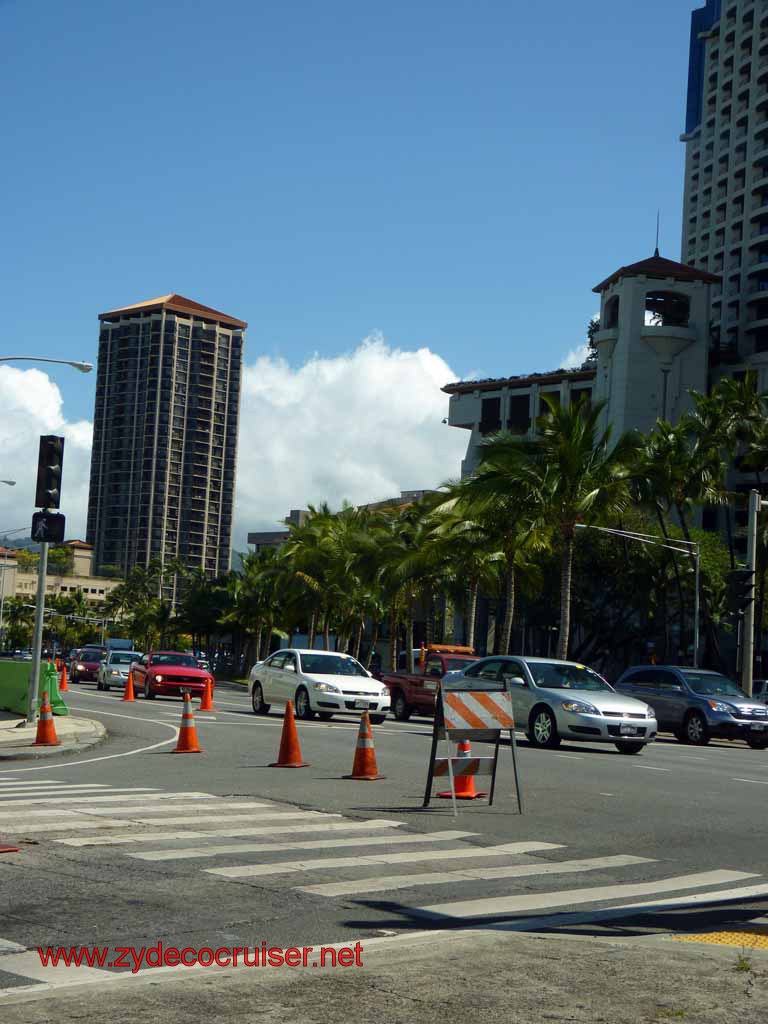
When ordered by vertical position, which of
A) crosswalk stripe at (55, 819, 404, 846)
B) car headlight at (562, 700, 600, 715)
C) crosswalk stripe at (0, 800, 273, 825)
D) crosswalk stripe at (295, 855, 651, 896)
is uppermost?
car headlight at (562, 700, 600, 715)

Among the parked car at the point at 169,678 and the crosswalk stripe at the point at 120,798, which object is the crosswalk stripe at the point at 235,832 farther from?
the parked car at the point at 169,678

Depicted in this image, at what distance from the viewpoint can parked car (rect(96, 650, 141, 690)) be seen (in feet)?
154

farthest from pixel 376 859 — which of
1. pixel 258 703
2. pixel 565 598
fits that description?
pixel 565 598

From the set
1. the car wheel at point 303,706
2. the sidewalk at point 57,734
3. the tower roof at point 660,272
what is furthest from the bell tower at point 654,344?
the sidewalk at point 57,734

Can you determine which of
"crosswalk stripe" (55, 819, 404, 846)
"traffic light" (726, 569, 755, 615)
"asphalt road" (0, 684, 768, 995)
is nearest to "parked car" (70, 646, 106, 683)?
"traffic light" (726, 569, 755, 615)

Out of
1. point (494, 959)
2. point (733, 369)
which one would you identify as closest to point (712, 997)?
point (494, 959)

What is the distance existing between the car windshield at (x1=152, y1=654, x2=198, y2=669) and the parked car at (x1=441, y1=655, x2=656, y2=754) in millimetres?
15476

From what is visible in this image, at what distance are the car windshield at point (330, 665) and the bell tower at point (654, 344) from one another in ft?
218

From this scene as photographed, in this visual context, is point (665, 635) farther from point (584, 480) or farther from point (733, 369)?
point (733, 369)

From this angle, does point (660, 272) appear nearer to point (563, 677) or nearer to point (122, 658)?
point (122, 658)

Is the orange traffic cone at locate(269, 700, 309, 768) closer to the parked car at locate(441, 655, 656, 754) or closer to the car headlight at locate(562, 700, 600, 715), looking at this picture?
the parked car at locate(441, 655, 656, 754)

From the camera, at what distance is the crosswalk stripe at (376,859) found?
8992mm

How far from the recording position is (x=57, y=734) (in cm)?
2133

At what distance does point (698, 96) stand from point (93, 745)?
12394 centimetres
